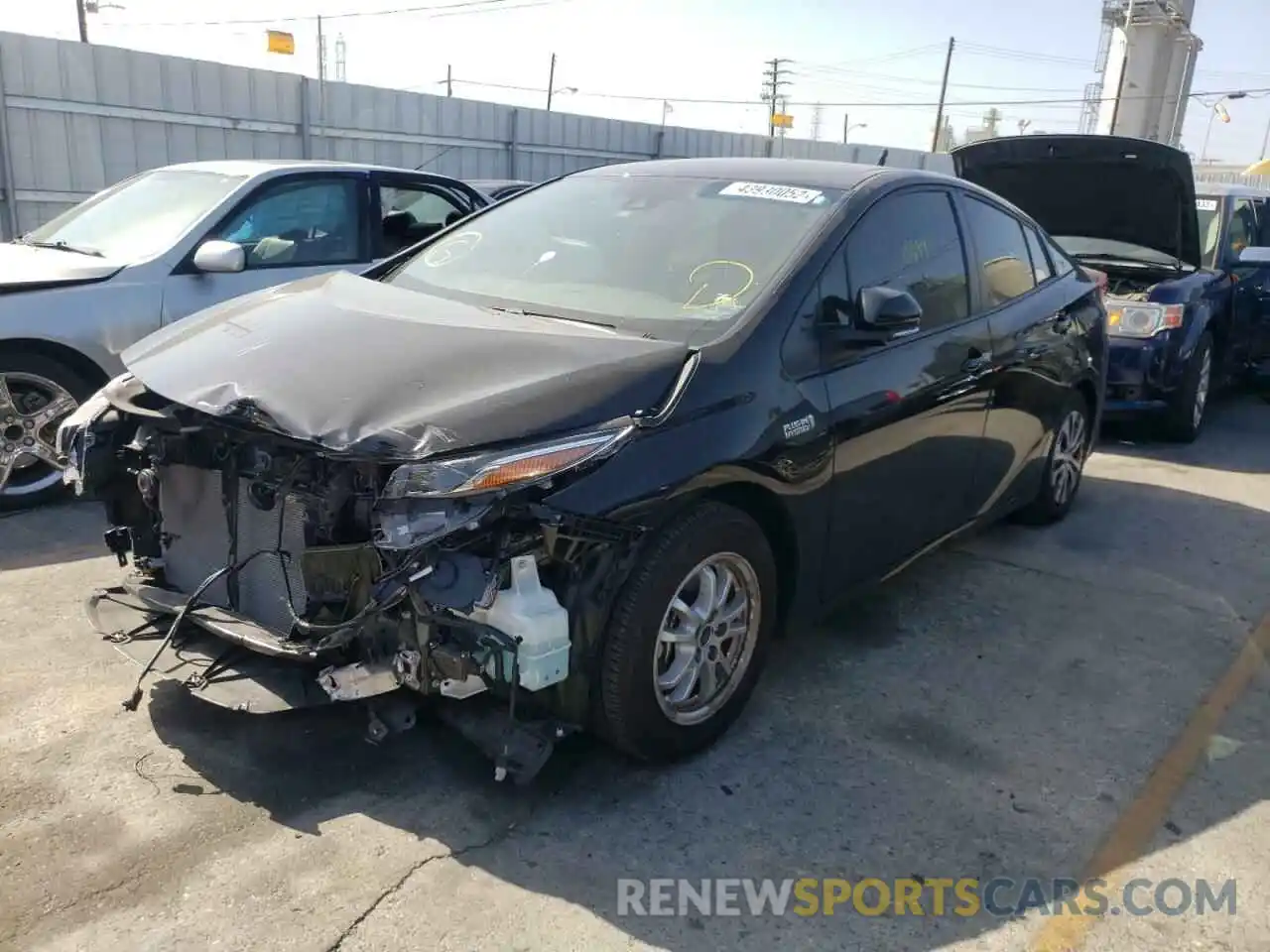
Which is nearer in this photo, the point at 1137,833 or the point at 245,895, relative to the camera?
the point at 245,895

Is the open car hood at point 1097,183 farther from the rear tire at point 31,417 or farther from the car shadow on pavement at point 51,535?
the car shadow on pavement at point 51,535

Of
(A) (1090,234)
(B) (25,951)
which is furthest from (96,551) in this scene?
(A) (1090,234)

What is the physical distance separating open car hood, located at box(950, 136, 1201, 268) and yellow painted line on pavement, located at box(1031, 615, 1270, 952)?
4.18m

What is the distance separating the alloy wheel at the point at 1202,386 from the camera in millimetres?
7836

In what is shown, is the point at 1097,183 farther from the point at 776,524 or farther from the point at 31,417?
the point at 31,417

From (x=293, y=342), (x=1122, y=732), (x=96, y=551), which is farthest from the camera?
(x=96, y=551)

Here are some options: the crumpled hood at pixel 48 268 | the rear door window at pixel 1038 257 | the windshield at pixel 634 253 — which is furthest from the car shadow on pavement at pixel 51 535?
the rear door window at pixel 1038 257

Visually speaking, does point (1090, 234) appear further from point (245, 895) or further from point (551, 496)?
point (245, 895)

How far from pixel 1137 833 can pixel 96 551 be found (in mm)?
4426

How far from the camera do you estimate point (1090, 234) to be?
8.02 metres

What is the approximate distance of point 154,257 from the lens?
5.62m

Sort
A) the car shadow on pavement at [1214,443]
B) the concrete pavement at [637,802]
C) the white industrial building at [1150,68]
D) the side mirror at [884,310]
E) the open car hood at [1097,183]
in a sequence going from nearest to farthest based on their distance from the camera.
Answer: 1. the concrete pavement at [637,802]
2. the side mirror at [884,310]
3. the open car hood at [1097,183]
4. the car shadow on pavement at [1214,443]
5. the white industrial building at [1150,68]

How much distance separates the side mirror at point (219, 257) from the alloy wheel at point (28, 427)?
0.96 m

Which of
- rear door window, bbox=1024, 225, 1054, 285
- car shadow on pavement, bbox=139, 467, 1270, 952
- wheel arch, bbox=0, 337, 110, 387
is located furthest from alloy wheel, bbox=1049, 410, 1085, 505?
wheel arch, bbox=0, 337, 110, 387
